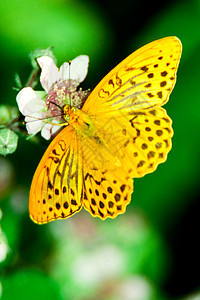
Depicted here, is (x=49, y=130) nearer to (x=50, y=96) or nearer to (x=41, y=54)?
(x=50, y=96)

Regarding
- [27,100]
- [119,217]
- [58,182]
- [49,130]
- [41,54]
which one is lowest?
[119,217]

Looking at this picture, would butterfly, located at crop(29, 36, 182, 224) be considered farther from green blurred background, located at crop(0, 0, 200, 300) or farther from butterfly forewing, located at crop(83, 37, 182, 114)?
green blurred background, located at crop(0, 0, 200, 300)

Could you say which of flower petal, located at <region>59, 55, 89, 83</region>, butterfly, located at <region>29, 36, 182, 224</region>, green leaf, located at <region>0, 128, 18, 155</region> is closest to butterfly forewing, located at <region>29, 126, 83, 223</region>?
butterfly, located at <region>29, 36, 182, 224</region>

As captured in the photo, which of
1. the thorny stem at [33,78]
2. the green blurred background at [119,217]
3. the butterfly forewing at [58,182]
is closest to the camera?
the butterfly forewing at [58,182]

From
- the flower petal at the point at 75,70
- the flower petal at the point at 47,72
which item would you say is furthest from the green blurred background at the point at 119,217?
the flower petal at the point at 47,72

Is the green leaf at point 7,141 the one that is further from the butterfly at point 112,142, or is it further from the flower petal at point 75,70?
the flower petal at point 75,70

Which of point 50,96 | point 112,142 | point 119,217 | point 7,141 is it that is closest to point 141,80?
point 112,142
